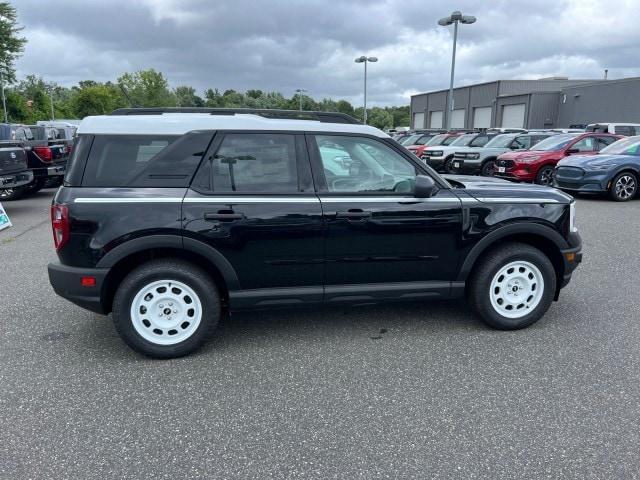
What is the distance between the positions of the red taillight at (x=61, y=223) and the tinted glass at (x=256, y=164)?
105cm

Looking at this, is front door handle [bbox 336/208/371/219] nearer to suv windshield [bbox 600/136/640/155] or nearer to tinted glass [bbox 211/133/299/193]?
tinted glass [bbox 211/133/299/193]

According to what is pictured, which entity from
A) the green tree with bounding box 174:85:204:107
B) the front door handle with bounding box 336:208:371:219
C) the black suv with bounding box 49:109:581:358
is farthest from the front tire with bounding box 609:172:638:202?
the green tree with bounding box 174:85:204:107

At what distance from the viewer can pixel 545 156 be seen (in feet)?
42.5

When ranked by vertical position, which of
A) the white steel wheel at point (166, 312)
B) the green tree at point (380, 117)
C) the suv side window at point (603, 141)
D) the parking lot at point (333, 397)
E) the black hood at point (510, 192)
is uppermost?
the green tree at point (380, 117)

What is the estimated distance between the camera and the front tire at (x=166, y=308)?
141 inches

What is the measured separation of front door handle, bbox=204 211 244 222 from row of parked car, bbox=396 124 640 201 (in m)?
10.3

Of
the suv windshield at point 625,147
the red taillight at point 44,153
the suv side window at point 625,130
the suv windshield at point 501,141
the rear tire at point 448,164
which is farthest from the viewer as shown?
the suv side window at point 625,130

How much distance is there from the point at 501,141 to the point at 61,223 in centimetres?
1530

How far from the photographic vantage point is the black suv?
3.51 meters

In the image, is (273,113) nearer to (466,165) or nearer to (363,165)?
(363,165)

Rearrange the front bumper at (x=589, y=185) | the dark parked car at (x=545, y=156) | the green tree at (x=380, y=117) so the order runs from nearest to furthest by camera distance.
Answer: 1. the front bumper at (x=589, y=185)
2. the dark parked car at (x=545, y=156)
3. the green tree at (x=380, y=117)

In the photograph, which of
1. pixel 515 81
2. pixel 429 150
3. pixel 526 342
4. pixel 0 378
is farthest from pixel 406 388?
pixel 515 81

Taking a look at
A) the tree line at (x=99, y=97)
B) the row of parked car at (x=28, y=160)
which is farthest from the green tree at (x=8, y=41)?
the row of parked car at (x=28, y=160)

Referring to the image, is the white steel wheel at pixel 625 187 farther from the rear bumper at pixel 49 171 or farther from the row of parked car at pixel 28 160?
the rear bumper at pixel 49 171
